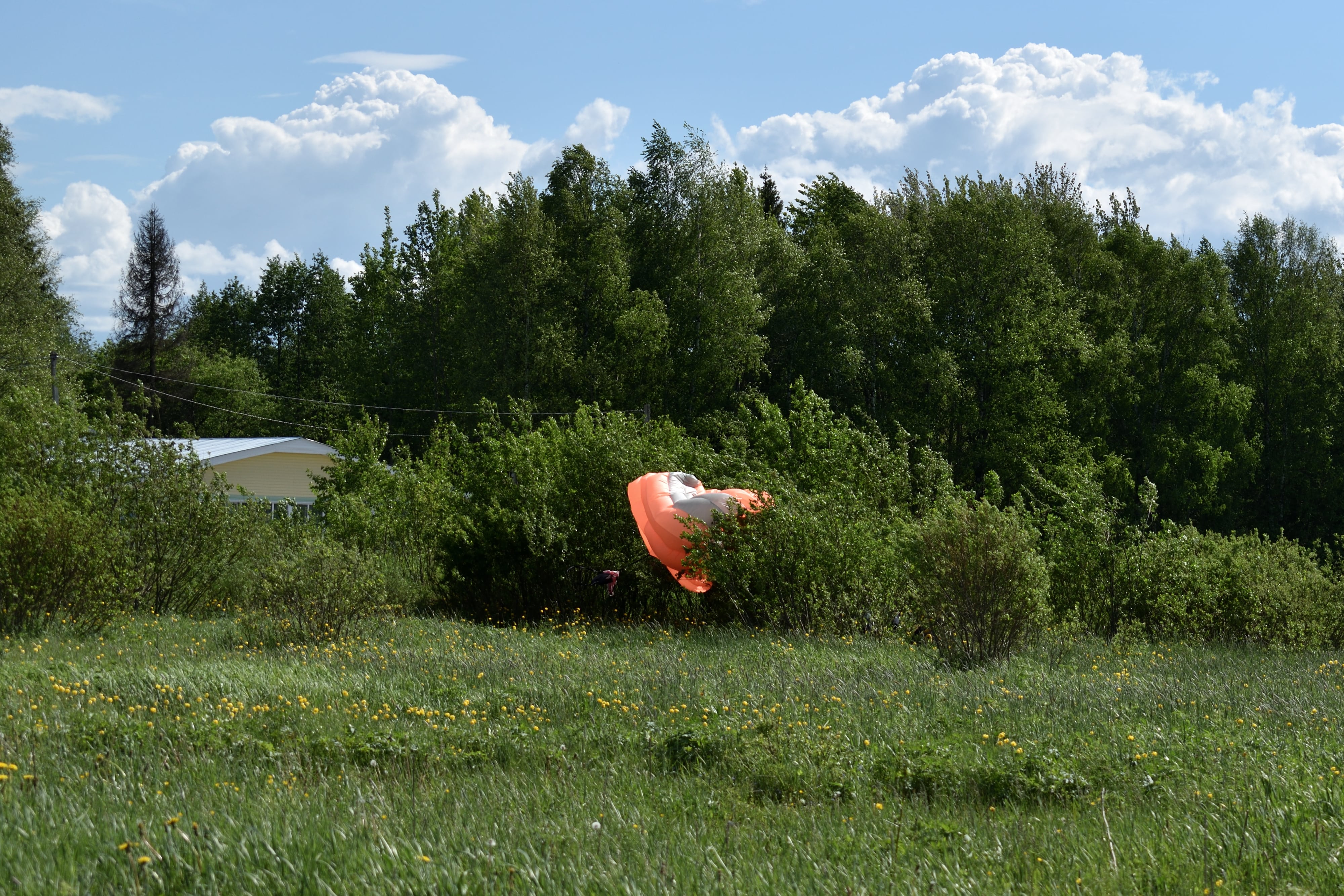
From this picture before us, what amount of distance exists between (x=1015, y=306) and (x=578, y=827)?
100ft

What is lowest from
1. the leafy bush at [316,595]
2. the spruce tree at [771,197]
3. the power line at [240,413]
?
the leafy bush at [316,595]

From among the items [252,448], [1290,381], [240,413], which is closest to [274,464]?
[252,448]

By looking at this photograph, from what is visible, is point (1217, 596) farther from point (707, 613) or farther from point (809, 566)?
point (707, 613)

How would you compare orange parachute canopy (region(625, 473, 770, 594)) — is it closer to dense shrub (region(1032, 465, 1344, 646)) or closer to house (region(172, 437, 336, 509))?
dense shrub (region(1032, 465, 1344, 646))

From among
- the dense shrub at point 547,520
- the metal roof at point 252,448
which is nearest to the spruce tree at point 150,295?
the metal roof at point 252,448

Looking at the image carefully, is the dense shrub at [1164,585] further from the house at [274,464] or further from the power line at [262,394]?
the power line at [262,394]

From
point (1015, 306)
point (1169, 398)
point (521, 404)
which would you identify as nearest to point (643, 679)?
point (521, 404)

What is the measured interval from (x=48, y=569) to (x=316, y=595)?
2.73 metres

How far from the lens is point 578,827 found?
4156 millimetres

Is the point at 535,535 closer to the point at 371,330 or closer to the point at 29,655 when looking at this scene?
the point at 29,655

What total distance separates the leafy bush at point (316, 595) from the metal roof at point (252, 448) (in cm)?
1855

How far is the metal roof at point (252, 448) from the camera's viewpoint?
97.4 ft

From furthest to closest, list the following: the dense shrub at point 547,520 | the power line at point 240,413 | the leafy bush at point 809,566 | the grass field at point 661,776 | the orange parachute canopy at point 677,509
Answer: the power line at point 240,413, the dense shrub at point 547,520, the orange parachute canopy at point 677,509, the leafy bush at point 809,566, the grass field at point 661,776

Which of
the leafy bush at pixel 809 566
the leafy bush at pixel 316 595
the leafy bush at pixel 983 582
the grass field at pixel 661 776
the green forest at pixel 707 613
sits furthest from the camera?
the leafy bush at pixel 809 566
